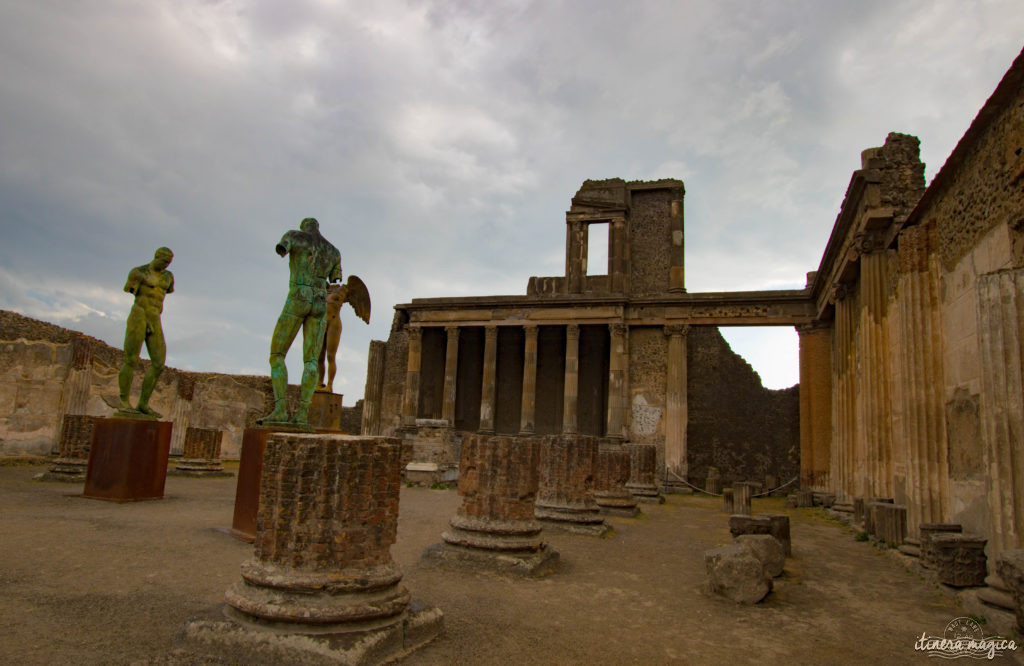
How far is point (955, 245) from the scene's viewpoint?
7043 mm

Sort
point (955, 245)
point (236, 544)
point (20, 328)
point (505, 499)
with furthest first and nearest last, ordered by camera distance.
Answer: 1. point (20, 328)
2. point (955, 245)
3. point (505, 499)
4. point (236, 544)

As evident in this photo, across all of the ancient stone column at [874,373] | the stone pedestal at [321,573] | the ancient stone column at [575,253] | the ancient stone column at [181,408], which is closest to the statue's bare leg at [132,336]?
the stone pedestal at [321,573]

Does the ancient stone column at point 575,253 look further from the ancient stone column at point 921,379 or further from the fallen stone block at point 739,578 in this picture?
the fallen stone block at point 739,578

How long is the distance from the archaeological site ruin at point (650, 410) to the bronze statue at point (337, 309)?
24.0 inches

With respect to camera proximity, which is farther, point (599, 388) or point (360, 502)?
point (599, 388)

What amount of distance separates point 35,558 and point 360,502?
2.93 meters

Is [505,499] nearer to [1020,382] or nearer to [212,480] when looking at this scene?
[1020,382]

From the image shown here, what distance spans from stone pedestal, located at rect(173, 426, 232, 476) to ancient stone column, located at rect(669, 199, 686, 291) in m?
15.4

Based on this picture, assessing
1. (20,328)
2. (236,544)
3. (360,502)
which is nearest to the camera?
(360,502)

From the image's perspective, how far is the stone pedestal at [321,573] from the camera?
3.02 metres

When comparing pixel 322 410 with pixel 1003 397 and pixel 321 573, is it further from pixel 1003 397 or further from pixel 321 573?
pixel 1003 397

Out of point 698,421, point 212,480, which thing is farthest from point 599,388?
point 212,480

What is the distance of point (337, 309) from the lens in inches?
354

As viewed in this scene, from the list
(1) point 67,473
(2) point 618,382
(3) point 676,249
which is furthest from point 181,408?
(3) point 676,249
